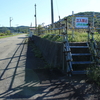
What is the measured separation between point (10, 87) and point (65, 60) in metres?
2.53

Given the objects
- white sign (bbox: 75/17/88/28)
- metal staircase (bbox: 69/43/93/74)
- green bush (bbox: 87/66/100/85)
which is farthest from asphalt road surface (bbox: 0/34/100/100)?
white sign (bbox: 75/17/88/28)

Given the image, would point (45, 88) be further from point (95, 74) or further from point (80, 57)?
point (80, 57)

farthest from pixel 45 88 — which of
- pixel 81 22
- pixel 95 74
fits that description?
pixel 81 22

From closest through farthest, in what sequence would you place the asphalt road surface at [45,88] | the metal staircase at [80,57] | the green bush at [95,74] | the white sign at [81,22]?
the asphalt road surface at [45,88] → the green bush at [95,74] → the metal staircase at [80,57] → the white sign at [81,22]

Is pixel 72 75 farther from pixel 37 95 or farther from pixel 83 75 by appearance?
pixel 37 95

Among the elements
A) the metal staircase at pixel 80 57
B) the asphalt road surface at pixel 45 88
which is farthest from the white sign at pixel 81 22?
the asphalt road surface at pixel 45 88

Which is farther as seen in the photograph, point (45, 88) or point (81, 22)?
point (81, 22)

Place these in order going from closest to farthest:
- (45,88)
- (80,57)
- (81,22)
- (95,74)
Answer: (45,88)
(95,74)
(80,57)
(81,22)

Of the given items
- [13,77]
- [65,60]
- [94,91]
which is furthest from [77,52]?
[13,77]

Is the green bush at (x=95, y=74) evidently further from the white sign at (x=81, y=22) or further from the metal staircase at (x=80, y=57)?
the white sign at (x=81, y=22)

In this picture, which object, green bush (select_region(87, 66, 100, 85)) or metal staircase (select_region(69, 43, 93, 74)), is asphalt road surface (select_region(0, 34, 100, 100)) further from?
metal staircase (select_region(69, 43, 93, 74))

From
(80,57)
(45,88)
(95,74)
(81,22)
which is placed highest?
(81,22)

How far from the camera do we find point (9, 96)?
13.5ft

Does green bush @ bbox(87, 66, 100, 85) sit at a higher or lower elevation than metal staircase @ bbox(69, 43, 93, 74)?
lower
